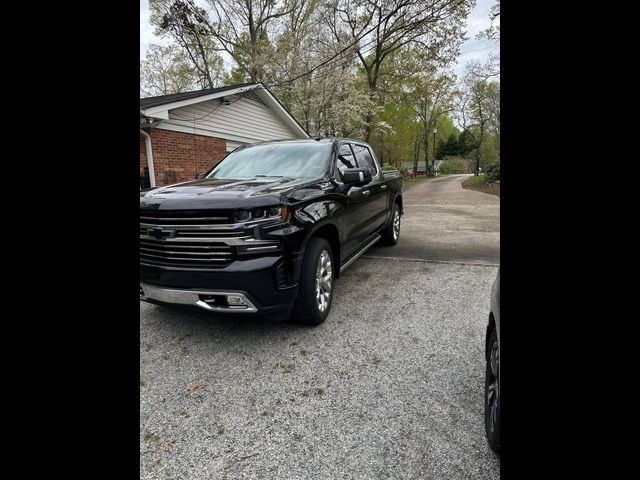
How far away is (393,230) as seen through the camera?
6.69 meters

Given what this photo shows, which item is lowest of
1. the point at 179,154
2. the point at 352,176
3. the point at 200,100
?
the point at 352,176

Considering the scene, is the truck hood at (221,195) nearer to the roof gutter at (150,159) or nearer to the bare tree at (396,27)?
the roof gutter at (150,159)

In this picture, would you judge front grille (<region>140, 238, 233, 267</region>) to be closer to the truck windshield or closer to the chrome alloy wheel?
the chrome alloy wheel

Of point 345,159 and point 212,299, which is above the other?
point 345,159

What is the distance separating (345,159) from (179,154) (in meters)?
6.94

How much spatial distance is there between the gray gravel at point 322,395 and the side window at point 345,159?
5.29 feet

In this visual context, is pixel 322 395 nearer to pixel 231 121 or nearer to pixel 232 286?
pixel 232 286

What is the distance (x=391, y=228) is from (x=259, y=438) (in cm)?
484

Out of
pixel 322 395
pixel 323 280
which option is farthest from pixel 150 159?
pixel 322 395
